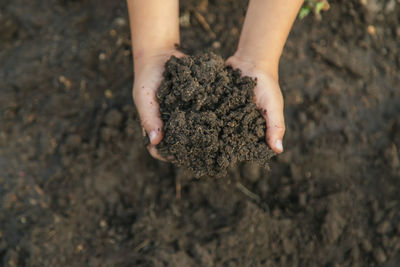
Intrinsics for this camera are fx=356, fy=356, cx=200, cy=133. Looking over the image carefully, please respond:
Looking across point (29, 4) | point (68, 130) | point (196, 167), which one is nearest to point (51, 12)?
point (29, 4)

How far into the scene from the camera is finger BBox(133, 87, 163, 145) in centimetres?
→ 203

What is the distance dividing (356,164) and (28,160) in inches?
97.9

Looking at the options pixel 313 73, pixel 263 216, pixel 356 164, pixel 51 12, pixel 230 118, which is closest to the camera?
pixel 230 118

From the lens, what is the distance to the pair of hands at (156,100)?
2.01m

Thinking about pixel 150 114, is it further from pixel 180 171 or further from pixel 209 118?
pixel 180 171

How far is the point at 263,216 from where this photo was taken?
2.49m

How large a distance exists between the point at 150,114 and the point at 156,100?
96 millimetres

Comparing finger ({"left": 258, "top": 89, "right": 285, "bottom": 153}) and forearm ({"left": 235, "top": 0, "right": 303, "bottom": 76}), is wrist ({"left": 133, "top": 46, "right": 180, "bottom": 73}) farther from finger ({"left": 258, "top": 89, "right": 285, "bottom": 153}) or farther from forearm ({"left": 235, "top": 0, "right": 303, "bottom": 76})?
finger ({"left": 258, "top": 89, "right": 285, "bottom": 153})

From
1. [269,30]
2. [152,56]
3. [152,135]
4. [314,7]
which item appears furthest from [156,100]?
[314,7]

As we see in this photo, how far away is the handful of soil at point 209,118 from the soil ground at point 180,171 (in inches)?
22.8

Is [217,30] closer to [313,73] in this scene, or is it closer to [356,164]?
[313,73]

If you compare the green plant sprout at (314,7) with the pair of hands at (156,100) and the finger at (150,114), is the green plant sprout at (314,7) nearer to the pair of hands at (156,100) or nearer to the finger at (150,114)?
the pair of hands at (156,100)

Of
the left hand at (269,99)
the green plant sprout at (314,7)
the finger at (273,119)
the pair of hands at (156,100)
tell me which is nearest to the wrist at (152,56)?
the pair of hands at (156,100)

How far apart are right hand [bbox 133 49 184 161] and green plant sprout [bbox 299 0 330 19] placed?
1.20m
